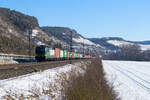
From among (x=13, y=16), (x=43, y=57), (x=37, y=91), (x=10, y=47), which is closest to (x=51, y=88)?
(x=37, y=91)

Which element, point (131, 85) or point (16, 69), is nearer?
point (16, 69)

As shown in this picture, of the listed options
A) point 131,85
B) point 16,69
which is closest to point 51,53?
point 131,85

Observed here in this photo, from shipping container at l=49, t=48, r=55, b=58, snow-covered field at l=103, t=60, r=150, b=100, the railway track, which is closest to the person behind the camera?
the railway track

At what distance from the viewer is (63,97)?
9.54m

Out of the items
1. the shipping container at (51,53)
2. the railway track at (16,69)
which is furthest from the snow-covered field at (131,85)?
the shipping container at (51,53)

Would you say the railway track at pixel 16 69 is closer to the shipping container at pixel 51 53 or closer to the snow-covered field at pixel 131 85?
the snow-covered field at pixel 131 85

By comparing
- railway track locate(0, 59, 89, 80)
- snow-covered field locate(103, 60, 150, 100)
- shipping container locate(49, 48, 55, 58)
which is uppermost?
shipping container locate(49, 48, 55, 58)

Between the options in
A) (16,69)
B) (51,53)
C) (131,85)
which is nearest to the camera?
(16,69)

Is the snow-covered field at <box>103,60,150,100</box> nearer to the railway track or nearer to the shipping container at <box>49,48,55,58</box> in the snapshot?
the railway track

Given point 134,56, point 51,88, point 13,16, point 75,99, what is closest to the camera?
point 75,99

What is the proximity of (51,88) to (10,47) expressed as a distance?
154ft

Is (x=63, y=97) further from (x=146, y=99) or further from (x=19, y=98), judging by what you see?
(x=146, y=99)

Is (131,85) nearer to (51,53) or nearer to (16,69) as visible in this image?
(16,69)

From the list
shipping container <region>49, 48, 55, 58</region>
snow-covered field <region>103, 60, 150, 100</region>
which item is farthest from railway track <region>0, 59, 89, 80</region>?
shipping container <region>49, 48, 55, 58</region>
